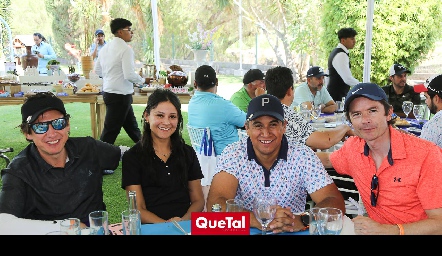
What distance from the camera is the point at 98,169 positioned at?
8.20 feet

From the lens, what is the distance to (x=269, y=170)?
2420 mm

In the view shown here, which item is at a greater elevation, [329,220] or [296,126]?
[296,126]

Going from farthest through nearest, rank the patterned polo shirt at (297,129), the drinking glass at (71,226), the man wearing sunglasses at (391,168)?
the patterned polo shirt at (297,129) → the man wearing sunglasses at (391,168) → the drinking glass at (71,226)

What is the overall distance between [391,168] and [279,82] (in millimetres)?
1826

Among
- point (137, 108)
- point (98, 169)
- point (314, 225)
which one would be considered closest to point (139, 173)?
point (98, 169)

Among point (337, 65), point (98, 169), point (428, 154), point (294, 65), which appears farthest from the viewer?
point (294, 65)

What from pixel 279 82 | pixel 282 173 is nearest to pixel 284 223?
pixel 282 173

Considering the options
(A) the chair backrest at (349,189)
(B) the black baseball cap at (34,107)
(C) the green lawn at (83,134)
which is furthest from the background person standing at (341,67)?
(B) the black baseball cap at (34,107)

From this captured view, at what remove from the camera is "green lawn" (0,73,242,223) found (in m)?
4.73

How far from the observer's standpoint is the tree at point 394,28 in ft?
32.6

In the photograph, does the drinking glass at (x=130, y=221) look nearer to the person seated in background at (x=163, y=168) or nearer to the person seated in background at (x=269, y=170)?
the person seated in background at (x=269, y=170)

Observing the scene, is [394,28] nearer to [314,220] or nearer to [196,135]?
[196,135]
